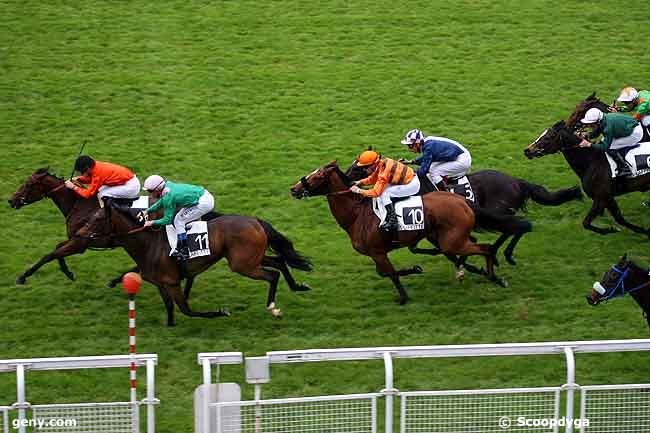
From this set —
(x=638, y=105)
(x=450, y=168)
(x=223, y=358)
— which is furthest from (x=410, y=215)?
(x=638, y=105)

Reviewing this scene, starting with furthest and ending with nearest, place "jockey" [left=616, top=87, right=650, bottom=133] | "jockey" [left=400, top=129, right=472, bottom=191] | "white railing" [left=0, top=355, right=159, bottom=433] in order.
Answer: "jockey" [left=616, top=87, right=650, bottom=133]
"jockey" [left=400, top=129, right=472, bottom=191]
"white railing" [left=0, top=355, right=159, bottom=433]

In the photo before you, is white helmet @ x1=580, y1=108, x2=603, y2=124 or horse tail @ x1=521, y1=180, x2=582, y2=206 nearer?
horse tail @ x1=521, y1=180, x2=582, y2=206

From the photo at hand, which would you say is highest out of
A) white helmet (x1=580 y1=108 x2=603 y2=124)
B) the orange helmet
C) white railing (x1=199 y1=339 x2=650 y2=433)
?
white helmet (x1=580 y1=108 x2=603 y2=124)

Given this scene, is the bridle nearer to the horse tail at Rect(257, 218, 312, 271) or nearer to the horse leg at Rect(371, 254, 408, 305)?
the horse leg at Rect(371, 254, 408, 305)

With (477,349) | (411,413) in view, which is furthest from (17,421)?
(477,349)

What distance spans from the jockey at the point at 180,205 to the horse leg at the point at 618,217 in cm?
458

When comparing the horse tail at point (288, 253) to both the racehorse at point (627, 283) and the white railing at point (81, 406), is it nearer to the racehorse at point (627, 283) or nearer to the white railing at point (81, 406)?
the racehorse at point (627, 283)

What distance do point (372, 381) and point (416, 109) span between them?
278 inches

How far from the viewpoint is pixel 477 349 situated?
26.0 ft

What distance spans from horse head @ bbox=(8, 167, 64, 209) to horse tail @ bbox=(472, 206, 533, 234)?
4.27 m

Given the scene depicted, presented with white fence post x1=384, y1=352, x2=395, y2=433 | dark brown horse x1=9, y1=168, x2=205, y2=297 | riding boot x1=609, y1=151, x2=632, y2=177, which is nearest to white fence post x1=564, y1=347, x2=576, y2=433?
white fence post x1=384, y1=352, x2=395, y2=433

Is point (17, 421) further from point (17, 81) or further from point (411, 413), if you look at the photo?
point (17, 81)

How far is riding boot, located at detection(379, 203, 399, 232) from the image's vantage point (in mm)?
10859

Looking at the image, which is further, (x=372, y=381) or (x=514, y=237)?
(x=514, y=237)
